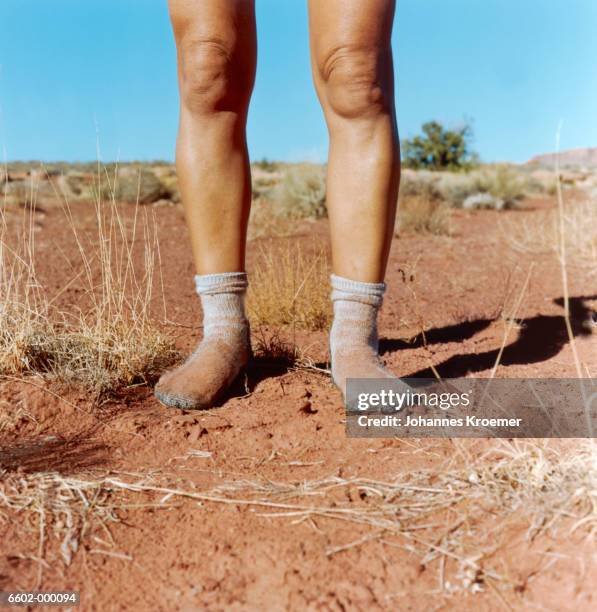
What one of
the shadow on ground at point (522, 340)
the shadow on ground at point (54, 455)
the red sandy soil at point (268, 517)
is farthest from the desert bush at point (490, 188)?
the shadow on ground at point (54, 455)

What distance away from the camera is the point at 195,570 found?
1.18 m

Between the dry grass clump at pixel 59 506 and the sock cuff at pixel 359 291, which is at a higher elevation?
the sock cuff at pixel 359 291

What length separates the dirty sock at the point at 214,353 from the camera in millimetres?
1947

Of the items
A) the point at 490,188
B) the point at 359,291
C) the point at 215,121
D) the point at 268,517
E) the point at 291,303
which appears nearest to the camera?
the point at 268,517

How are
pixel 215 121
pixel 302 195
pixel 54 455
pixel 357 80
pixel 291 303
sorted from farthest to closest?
pixel 302 195 → pixel 291 303 → pixel 215 121 → pixel 357 80 → pixel 54 455

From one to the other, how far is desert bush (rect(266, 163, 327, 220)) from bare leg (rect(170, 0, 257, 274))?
6183mm

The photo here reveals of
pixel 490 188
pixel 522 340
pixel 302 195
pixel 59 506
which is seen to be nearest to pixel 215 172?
pixel 59 506

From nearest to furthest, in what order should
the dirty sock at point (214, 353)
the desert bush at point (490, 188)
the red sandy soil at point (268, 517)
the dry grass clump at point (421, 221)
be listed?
the red sandy soil at point (268, 517) < the dirty sock at point (214, 353) < the dry grass clump at point (421, 221) < the desert bush at point (490, 188)

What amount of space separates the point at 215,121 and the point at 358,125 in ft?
1.51

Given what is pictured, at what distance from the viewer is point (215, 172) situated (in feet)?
6.88

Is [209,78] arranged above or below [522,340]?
above

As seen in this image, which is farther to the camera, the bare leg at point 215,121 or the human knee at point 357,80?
the bare leg at point 215,121

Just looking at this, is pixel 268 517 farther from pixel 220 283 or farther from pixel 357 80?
pixel 357 80

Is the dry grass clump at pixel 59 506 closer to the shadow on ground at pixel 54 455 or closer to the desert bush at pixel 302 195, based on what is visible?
the shadow on ground at pixel 54 455
